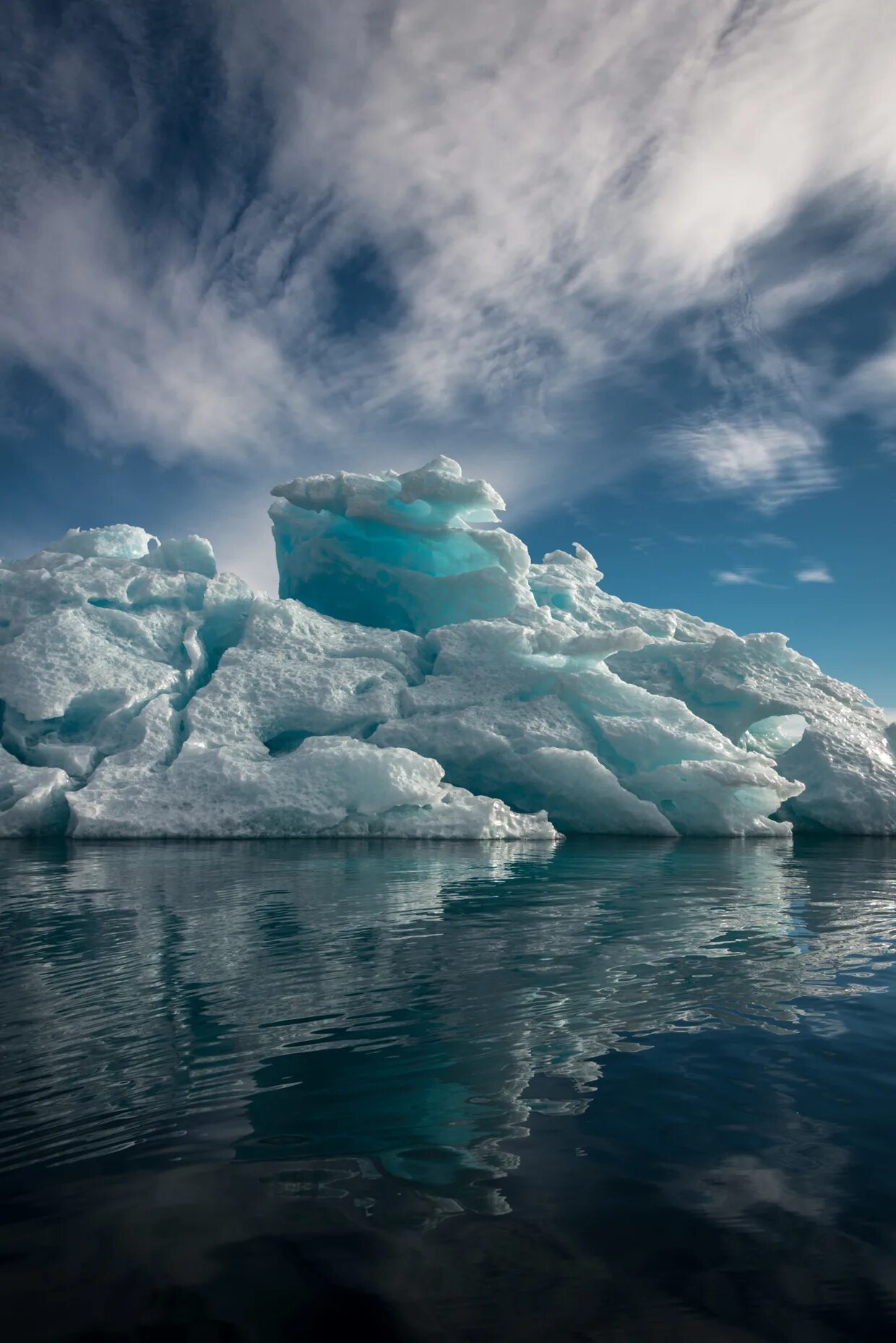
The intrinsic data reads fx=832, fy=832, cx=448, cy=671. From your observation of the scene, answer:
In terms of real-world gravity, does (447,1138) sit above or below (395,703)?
below

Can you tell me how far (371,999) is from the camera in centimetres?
466

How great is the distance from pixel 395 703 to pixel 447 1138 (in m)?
18.1

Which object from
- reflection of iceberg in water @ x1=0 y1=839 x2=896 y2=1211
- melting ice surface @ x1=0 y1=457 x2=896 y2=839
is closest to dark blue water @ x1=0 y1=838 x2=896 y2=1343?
reflection of iceberg in water @ x1=0 y1=839 x2=896 y2=1211

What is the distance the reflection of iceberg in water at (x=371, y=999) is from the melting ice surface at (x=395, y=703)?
25.9 feet

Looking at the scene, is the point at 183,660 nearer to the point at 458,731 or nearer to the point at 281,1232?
the point at 458,731

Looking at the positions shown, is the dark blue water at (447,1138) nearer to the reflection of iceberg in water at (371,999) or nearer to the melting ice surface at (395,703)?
the reflection of iceberg in water at (371,999)

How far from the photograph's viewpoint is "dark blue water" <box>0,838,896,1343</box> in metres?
1.99

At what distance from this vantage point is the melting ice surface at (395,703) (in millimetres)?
17891

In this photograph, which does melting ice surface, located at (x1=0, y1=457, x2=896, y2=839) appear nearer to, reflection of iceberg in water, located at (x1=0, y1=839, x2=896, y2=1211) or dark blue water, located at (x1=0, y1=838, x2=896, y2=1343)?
reflection of iceberg in water, located at (x1=0, y1=839, x2=896, y2=1211)

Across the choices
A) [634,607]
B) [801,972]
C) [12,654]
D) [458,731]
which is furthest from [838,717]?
[12,654]

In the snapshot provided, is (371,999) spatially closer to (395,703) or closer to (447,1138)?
(447,1138)

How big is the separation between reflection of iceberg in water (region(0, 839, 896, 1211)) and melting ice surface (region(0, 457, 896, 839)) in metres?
7.90

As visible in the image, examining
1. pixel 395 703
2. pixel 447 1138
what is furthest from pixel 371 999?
pixel 395 703

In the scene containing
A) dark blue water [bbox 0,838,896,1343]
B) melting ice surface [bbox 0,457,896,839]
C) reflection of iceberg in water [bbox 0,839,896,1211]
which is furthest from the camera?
melting ice surface [bbox 0,457,896,839]
